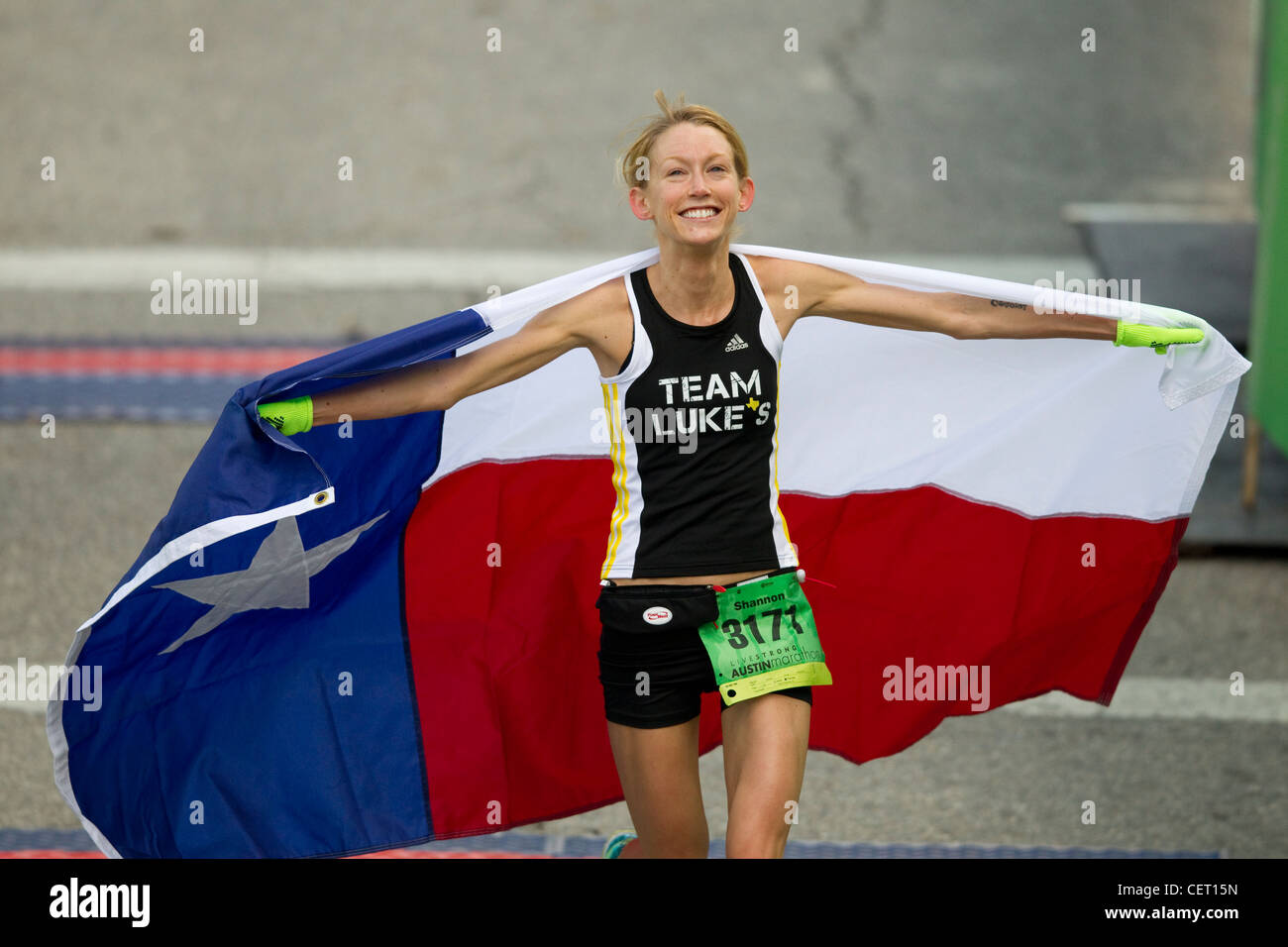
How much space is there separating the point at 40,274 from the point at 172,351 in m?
1.70

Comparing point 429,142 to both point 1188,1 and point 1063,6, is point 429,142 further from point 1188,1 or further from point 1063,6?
point 1188,1

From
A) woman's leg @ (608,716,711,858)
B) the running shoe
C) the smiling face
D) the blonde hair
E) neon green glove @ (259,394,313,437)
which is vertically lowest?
the running shoe

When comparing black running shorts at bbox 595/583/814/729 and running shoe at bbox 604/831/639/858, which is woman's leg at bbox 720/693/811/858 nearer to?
black running shorts at bbox 595/583/814/729

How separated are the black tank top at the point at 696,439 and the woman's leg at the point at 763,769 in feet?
1.36

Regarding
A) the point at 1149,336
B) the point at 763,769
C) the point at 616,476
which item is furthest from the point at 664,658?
the point at 1149,336

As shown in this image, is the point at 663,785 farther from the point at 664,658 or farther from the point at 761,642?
the point at 761,642

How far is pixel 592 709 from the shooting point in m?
5.21

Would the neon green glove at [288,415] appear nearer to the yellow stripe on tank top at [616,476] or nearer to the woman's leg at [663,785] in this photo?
the yellow stripe on tank top at [616,476]

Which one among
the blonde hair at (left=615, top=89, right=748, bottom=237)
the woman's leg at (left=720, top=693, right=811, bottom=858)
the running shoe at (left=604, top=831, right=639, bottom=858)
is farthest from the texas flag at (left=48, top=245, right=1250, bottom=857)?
the woman's leg at (left=720, top=693, right=811, bottom=858)

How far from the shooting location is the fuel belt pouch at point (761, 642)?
4.29 m

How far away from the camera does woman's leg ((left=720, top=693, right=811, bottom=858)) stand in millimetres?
4094

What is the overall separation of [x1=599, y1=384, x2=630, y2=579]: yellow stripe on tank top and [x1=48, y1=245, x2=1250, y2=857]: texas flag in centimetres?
42

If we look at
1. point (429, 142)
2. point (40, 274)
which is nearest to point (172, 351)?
point (40, 274)

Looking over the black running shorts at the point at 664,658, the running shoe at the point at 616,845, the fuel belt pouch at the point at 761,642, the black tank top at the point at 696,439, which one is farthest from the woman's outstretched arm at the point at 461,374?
the running shoe at the point at 616,845
